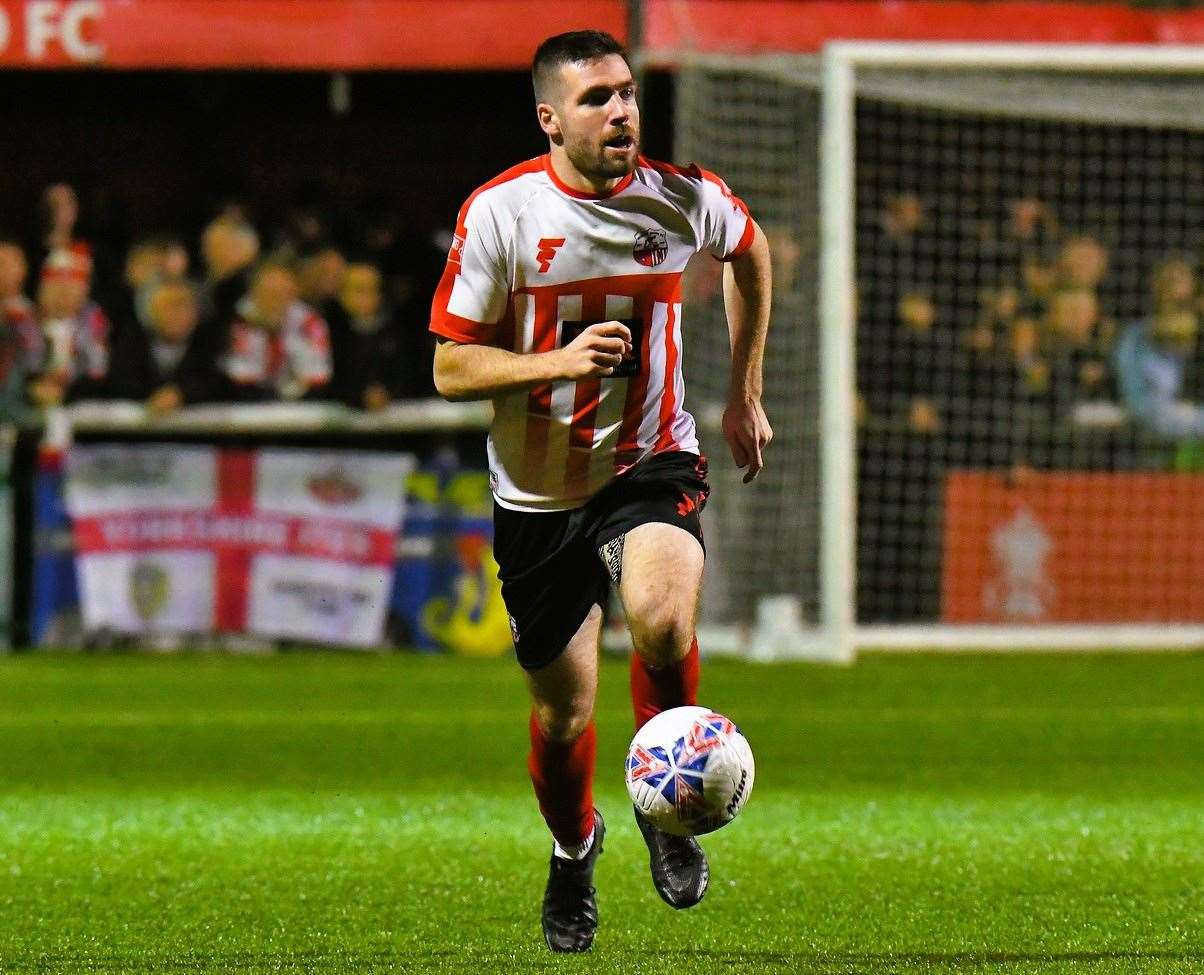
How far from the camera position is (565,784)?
504 cm

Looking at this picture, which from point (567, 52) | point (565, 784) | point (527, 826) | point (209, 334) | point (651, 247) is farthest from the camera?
point (209, 334)

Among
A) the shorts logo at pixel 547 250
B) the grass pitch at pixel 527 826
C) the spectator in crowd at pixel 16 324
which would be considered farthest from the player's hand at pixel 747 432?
the spectator in crowd at pixel 16 324

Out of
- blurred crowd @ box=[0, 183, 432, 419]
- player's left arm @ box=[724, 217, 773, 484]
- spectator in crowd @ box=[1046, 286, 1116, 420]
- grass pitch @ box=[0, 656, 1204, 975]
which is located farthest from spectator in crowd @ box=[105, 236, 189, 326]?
player's left arm @ box=[724, 217, 773, 484]

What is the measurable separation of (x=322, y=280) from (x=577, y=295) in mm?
7476

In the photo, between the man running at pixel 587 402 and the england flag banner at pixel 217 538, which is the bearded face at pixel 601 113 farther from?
the england flag banner at pixel 217 538

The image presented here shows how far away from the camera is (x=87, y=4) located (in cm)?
1240

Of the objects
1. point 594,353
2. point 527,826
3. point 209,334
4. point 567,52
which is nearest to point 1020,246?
point 209,334

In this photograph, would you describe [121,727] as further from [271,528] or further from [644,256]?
[644,256]

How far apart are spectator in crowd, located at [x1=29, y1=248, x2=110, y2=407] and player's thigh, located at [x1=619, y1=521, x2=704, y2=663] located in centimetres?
764

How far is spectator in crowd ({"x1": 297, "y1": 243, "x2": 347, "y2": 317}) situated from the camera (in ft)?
39.4

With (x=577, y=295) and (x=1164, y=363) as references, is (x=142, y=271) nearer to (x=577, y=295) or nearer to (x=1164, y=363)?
(x=1164, y=363)

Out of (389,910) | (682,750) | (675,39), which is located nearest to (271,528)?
(675,39)

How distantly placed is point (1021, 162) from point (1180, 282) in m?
1.79

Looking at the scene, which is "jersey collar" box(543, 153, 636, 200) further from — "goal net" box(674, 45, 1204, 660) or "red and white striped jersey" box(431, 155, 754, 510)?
"goal net" box(674, 45, 1204, 660)
